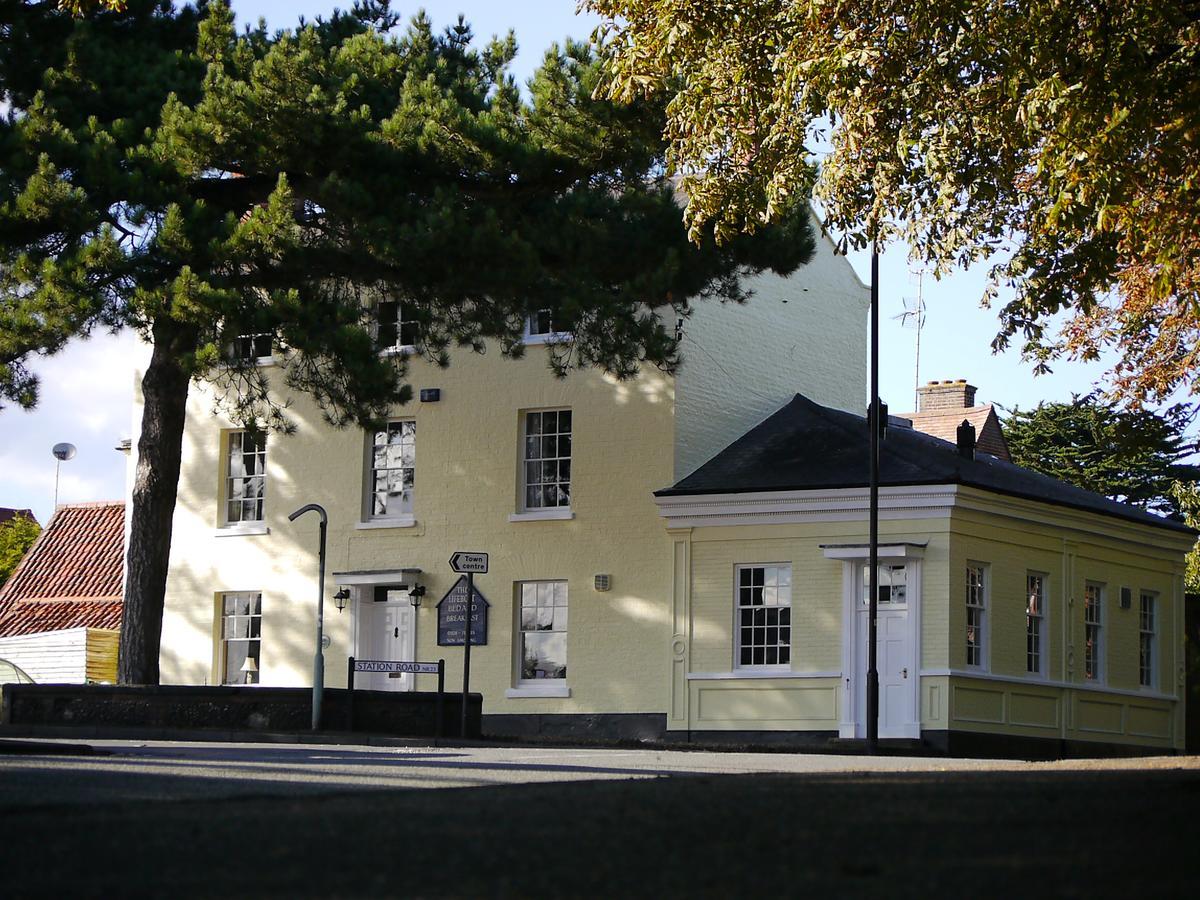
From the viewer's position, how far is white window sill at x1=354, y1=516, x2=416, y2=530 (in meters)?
34.5

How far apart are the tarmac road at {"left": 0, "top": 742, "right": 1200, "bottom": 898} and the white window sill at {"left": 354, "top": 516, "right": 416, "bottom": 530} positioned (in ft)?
73.6

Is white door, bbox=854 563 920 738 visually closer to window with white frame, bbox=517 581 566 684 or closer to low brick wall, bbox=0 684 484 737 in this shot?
window with white frame, bbox=517 581 566 684

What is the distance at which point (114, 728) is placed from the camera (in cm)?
2597

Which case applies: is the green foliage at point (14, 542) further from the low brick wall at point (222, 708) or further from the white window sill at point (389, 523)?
the low brick wall at point (222, 708)

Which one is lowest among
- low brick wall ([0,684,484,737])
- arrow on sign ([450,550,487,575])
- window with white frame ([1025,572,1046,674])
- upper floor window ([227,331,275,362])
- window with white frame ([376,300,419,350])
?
low brick wall ([0,684,484,737])

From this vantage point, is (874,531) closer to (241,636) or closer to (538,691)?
(538,691)

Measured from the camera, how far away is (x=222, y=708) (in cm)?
2645

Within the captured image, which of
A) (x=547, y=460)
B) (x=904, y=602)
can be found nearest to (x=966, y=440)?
(x=904, y=602)

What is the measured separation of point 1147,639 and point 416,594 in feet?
44.4

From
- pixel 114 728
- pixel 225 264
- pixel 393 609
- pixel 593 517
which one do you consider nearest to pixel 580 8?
pixel 225 264

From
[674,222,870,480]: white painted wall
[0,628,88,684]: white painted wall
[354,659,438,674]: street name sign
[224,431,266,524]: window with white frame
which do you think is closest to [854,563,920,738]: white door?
[674,222,870,480]: white painted wall

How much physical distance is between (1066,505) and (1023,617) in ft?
7.21

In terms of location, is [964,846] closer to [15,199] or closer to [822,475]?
[15,199]

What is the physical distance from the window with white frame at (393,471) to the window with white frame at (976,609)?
35.0ft
